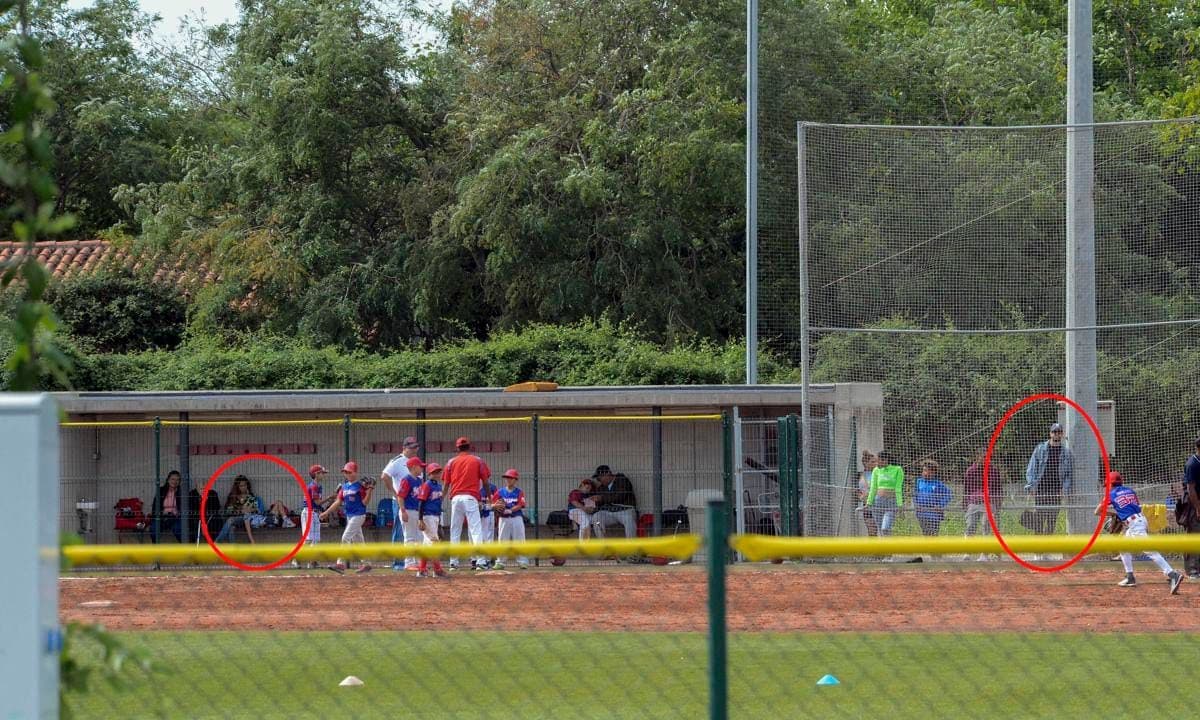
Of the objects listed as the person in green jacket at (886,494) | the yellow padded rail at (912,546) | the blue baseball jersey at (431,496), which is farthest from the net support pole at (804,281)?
the yellow padded rail at (912,546)

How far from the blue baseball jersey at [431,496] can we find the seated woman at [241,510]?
3.65 m

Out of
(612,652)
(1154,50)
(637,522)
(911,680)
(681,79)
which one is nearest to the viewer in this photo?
(911,680)

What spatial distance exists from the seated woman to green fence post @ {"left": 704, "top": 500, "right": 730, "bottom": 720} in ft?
59.7

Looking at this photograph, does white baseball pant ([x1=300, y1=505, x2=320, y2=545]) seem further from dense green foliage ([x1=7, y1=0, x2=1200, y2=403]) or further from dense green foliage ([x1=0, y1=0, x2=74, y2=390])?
dense green foliage ([x1=0, y1=0, x2=74, y2=390])

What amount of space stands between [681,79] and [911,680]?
21.3 metres

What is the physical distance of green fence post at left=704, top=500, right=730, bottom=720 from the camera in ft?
13.0

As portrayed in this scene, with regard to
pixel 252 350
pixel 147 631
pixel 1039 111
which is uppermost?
pixel 1039 111

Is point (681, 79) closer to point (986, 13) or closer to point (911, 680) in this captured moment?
point (986, 13)

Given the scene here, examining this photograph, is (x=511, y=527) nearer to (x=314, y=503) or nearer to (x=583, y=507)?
(x=583, y=507)

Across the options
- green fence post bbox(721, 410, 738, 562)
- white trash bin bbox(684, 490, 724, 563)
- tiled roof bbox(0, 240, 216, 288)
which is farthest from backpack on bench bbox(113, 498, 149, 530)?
tiled roof bbox(0, 240, 216, 288)

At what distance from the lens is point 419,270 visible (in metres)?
31.2

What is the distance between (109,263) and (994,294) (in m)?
21.2

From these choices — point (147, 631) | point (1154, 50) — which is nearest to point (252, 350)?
point (147, 631)

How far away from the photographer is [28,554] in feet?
11.3
